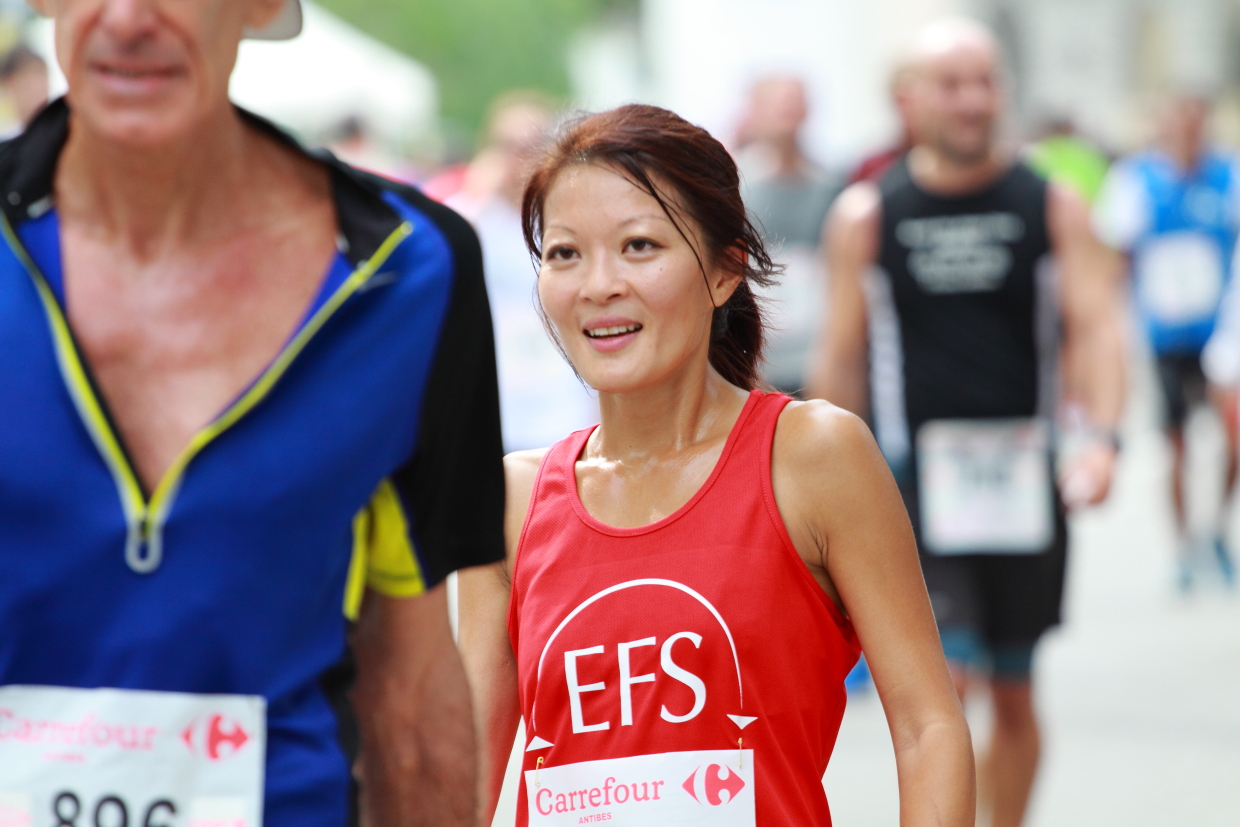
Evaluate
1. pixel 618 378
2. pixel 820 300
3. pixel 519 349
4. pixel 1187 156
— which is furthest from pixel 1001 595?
pixel 1187 156

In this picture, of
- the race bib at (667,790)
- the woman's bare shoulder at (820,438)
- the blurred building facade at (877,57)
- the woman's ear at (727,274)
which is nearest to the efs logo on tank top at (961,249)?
the blurred building facade at (877,57)

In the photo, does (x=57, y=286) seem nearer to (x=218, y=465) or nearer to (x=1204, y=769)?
(x=218, y=465)

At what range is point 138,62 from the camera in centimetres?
203

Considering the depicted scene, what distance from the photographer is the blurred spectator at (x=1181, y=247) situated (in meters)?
10.5

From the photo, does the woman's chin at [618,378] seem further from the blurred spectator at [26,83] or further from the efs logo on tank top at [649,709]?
the blurred spectator at [26,83]

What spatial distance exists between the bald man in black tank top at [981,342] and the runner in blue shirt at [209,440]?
10.5 ft

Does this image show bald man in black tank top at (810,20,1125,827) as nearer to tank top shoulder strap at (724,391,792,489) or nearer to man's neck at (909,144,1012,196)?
man's neck at (909,144,1012,196)

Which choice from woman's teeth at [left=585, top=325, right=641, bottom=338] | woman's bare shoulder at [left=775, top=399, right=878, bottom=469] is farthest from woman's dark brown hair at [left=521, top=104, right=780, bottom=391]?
woman's bare shoulder at [left=775, top=399, right=878, bottom=469]

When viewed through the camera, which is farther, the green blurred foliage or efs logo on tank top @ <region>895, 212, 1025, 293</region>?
the green blurred foliage

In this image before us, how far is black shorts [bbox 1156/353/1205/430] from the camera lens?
1052 cm

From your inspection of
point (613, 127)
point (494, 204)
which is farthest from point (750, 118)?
point (613, 127)

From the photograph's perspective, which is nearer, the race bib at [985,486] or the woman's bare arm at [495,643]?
the woman's bare arm at [495,643]

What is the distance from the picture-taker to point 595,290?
263 cm

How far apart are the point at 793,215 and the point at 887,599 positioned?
5546mm
